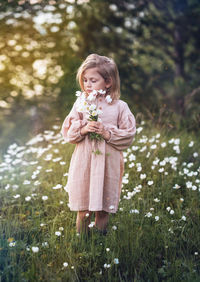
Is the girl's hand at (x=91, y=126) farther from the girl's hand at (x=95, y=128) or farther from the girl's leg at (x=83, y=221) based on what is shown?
the girl's leg at (x=83, y=221)

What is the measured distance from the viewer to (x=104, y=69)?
8.27 feet

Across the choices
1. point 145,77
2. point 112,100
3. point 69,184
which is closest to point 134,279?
point 69,184

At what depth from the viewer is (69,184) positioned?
2.59 metres

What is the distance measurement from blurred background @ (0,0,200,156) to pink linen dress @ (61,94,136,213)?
271 cm

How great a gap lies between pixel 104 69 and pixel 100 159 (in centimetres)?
70

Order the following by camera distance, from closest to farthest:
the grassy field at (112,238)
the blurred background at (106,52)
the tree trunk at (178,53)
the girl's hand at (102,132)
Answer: the grassy field at (112,238), the girl's hand at (102,132), the blurred background at (106,52), the tree trunk at (178,53)

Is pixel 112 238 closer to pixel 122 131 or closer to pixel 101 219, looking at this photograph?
pixel 101 219

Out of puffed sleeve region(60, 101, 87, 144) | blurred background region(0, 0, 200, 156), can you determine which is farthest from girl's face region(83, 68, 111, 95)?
blurred background region(0, 0, 200, 156)

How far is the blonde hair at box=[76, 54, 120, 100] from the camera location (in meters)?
2.51

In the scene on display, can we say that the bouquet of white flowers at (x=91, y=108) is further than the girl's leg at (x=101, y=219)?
No

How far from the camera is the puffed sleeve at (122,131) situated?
2.51 m

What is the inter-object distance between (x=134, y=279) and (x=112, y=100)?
134 centimetres

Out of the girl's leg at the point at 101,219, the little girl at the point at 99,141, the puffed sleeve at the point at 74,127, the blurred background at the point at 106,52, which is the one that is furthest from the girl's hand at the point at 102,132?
the blurred background at the point at 106,52

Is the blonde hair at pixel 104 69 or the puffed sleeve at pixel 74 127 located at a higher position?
the blonde hair at pixel 104 69
